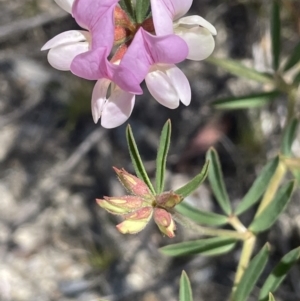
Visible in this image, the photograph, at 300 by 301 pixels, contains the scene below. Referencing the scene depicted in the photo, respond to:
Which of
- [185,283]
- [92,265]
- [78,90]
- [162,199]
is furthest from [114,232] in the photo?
[162,199]

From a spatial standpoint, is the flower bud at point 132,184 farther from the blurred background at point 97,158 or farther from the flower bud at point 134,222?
the blurred background at point 97,158

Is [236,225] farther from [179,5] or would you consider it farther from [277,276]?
[179,5]

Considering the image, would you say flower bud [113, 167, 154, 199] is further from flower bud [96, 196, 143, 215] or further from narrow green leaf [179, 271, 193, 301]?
narrow green leaf [179, 271, 193, 301]

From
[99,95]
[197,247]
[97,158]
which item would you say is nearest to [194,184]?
[99,95]

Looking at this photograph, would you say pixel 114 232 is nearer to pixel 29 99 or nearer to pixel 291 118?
pixel 29 99

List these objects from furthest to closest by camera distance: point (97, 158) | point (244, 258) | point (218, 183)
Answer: point (97, 158), point (218, 183), point (244, 258)

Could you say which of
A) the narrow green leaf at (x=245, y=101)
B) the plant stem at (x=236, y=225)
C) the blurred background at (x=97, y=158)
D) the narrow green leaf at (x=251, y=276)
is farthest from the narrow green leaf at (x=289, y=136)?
the blurred background at (x=97, y=158)
